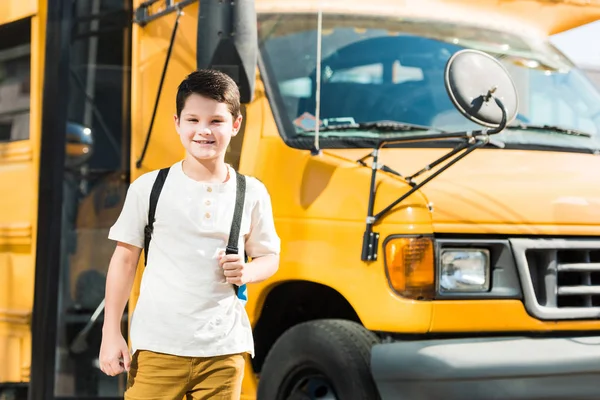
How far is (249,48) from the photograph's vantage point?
4.00m

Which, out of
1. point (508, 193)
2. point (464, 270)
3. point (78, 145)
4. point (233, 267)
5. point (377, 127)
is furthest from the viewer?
point (78, 145)

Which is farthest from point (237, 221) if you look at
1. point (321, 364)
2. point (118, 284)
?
point (321, 364)

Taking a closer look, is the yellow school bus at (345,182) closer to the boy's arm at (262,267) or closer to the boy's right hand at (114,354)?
the boy's arm at (262,267)

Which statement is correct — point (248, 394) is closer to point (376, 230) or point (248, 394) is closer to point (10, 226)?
point (376, 230)

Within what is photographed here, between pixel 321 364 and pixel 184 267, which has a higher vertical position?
pixel 184 267

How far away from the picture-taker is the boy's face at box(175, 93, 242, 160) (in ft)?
9.77

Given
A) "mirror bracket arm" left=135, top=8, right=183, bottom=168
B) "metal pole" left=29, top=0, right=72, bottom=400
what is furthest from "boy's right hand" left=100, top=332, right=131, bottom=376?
"metal pole" left=29, top=0, right=72, bottom=400

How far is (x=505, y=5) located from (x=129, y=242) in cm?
293

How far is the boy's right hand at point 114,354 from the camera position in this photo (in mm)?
2947

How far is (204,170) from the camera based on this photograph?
3029 millimetres

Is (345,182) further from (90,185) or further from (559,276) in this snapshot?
(90,185)

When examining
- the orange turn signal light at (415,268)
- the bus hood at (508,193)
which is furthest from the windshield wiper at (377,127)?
the orange turn signal light at (415,268)

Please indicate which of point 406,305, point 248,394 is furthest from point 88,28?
point 406,305

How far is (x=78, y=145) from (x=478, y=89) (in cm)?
201
